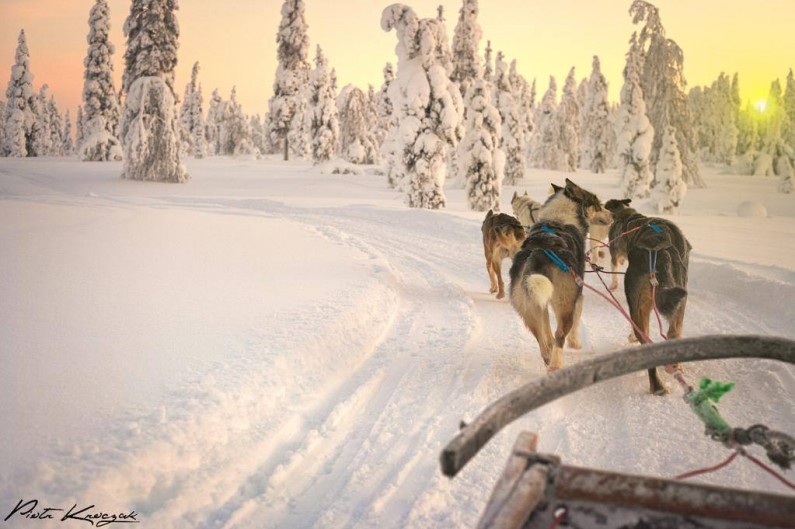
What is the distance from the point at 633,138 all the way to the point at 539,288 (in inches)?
1140

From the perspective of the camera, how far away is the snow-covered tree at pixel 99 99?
40531 millimetres

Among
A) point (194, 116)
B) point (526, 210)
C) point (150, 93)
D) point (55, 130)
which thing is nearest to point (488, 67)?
point (150, 93)

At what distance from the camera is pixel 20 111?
46062 mm

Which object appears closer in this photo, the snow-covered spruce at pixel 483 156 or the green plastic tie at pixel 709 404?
the green plastic tie at pixel 709 404

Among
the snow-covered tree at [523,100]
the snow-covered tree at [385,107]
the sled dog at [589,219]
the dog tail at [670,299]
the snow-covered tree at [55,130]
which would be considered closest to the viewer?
the dog tail at [670,299]

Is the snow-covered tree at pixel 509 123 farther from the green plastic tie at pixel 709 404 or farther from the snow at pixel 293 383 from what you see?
the green plastic tie at pixel 709 404

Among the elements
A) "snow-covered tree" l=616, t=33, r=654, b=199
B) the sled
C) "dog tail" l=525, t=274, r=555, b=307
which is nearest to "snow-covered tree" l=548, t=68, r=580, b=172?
"snow-covered tree" l=616, t=33, r=654, b=199

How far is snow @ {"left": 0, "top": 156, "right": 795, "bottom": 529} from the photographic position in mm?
3277

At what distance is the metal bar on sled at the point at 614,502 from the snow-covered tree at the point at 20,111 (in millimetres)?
50456

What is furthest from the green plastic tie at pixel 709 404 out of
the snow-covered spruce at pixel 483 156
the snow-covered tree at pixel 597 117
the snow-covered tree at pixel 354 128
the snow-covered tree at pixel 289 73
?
the snow-covered tree at pixel 597 117

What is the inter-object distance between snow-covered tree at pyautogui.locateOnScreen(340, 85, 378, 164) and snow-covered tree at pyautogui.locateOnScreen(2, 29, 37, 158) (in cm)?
2605

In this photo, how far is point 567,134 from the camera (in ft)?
186

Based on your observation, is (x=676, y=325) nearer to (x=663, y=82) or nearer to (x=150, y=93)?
(x=663, y=82)
